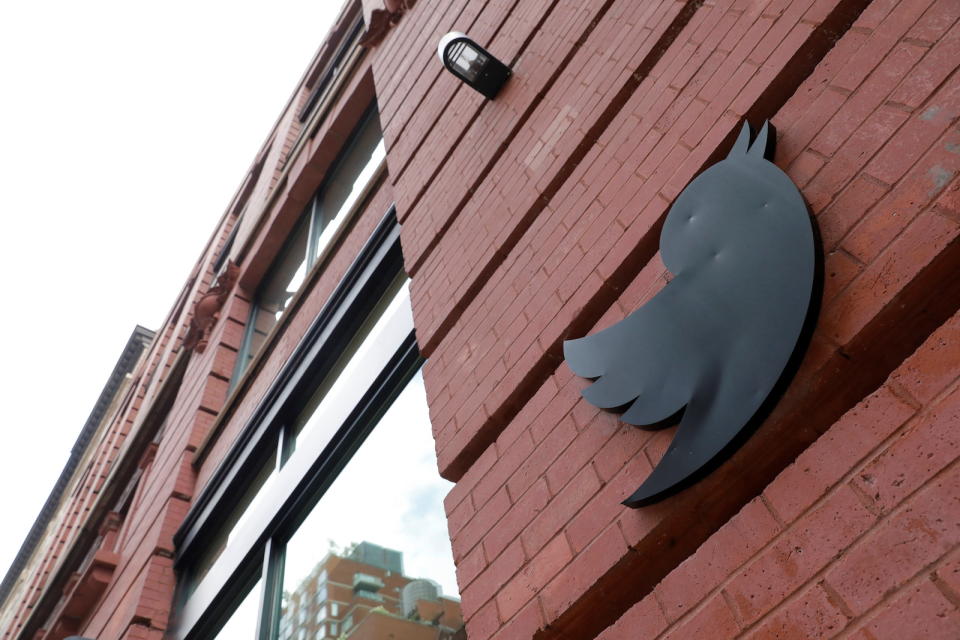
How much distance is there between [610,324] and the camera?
2195 millimetres

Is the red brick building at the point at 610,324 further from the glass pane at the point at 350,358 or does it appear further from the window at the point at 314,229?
the window at the point at 314,229

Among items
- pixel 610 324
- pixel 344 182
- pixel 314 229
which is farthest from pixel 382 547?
pixel 344 182

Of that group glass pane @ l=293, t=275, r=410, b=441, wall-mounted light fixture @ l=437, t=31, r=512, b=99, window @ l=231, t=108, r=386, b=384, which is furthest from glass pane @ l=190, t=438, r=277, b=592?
wall-mounted light fixture @ l=437, t=31, r=512, b=99

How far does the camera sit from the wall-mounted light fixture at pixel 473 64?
12.0ft

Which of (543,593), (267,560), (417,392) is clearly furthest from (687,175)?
(267,560)

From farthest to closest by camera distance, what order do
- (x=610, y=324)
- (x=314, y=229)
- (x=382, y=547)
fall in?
(x=314, y=229)
(x=382, y=547)
(x=610, y=324)

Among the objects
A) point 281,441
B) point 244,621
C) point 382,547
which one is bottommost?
point 382,547

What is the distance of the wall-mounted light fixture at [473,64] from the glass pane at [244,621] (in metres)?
3.52

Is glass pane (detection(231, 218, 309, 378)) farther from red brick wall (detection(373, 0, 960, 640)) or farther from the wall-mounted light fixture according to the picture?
red brick wall (detection(373, 0, 960, 640))

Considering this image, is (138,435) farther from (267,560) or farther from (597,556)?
(597,556)

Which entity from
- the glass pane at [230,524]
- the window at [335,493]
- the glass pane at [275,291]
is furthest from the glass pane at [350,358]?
the glass pane at [275,291]

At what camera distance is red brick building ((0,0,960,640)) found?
139 cm

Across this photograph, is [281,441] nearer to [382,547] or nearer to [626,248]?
[382,547]

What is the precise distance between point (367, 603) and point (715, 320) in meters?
2.65
